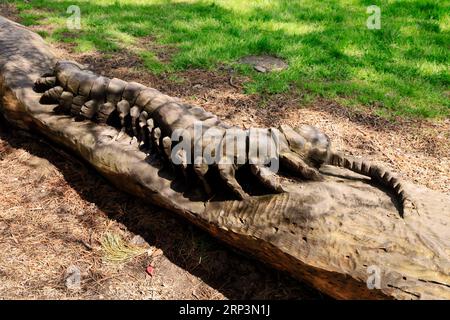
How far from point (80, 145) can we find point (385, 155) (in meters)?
2.73

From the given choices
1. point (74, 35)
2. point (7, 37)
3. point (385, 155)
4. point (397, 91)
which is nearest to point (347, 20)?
point (397, 91)

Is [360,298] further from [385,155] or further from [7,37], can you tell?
[7,37]

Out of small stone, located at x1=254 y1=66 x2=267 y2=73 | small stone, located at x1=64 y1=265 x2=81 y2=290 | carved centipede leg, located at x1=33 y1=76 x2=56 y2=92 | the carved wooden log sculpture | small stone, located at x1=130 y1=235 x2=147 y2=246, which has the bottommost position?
small stone, located at x1=64 y1=265 x2=81 y2=290

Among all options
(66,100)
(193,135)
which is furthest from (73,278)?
(66,100)

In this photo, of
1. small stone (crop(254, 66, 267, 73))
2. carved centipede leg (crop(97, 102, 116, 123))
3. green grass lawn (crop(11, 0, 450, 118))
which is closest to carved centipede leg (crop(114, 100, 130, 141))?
carved centipede leg (crop(97, 102, 116, 123))

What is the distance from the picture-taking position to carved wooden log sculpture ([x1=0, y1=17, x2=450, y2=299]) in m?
2.35

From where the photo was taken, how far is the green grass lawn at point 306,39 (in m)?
4.98

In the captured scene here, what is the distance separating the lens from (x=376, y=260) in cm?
233

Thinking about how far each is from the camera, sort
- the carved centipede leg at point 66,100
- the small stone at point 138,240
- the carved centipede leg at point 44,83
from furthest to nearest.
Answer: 1. the carved centipede leg at point 44,83
2. the carved centipede leg at point 66,100
3. the small stone at point 138,240

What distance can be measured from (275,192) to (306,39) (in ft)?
12.4

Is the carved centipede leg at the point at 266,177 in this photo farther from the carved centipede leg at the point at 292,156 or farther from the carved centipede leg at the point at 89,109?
the carved centipede leg at the point at 89,109

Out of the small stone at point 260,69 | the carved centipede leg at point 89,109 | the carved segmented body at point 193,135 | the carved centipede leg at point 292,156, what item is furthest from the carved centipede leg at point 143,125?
the small stone at point 260,69

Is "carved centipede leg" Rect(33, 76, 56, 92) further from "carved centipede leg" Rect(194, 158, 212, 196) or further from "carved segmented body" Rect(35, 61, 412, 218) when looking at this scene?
"carved centipede leg" Rect(194, 158, 212, 196)

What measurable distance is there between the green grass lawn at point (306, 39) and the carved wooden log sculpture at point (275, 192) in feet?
6.38
